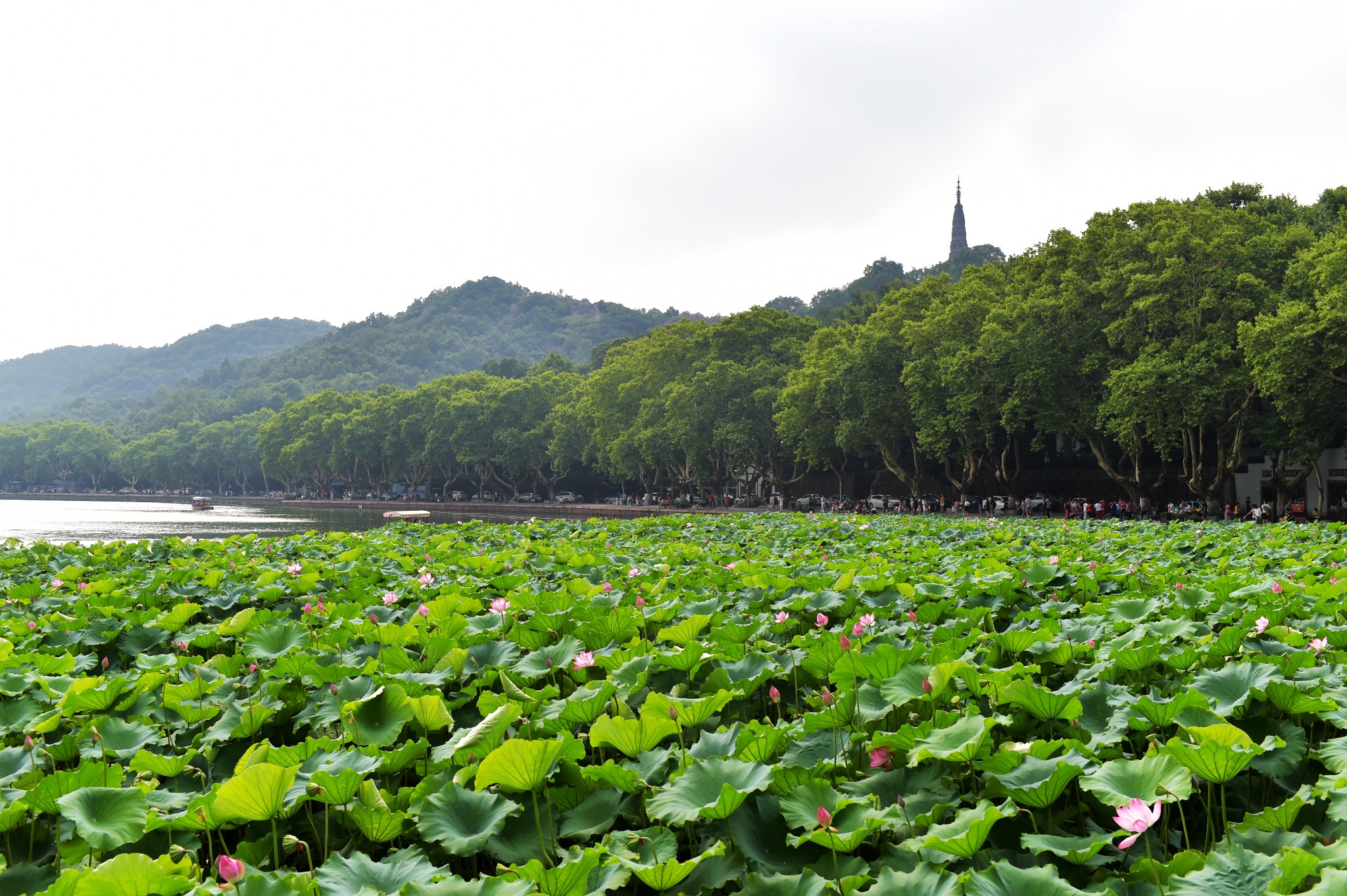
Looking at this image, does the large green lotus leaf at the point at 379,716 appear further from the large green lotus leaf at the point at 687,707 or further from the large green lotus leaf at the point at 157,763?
the large green lotus leaf at the point at 687,707

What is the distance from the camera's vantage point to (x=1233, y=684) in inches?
122

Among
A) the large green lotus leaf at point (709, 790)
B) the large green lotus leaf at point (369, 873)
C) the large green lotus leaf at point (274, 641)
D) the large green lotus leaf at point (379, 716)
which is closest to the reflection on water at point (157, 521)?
the large green lotus leaf at point (274, 641)

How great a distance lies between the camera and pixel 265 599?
22.2 ft

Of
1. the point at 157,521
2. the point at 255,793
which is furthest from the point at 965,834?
the point at 157,521

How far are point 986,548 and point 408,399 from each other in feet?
230

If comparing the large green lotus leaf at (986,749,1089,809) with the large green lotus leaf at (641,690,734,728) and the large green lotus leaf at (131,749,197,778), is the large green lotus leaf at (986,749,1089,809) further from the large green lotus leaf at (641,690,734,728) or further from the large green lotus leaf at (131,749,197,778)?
the large green lotus leaf at (131,749,197,778)

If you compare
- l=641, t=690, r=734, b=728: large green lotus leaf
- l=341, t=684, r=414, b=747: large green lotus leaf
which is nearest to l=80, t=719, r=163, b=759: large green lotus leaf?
l=341, t=684, r=414, b=747: large green lotus leaf

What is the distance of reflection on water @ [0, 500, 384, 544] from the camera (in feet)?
140

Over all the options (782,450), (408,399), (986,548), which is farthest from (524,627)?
(408,399)

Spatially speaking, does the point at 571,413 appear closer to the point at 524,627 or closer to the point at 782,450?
the point at 782,450

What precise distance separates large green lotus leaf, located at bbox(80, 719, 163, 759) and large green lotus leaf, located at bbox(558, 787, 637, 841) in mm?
1662

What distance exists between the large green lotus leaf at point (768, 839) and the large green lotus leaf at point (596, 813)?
365mm

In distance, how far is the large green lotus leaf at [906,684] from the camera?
3086 mm

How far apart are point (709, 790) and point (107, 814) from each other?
168 cm
